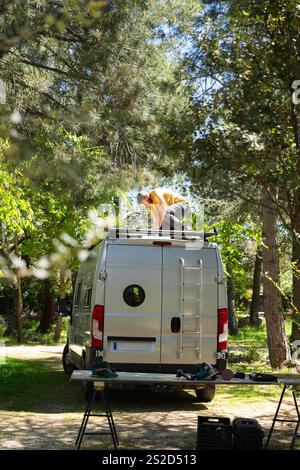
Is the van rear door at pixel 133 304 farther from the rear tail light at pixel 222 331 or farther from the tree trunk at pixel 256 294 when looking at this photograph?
the tree trunk at pixel 256 294

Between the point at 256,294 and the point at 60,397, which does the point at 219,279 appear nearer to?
the point at 60,397

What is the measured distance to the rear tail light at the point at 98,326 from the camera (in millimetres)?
10500

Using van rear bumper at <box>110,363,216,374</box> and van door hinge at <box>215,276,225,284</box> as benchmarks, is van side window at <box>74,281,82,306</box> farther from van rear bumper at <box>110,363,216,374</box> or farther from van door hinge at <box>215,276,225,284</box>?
van door hinge at <box>215,276,225,284</box>


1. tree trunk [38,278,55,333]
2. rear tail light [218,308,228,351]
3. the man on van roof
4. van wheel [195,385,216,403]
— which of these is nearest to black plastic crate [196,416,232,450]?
rear tail light [218,308,228,351]

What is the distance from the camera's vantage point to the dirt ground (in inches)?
326

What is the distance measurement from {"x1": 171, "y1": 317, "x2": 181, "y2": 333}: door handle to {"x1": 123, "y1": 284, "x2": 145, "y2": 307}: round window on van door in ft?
1.82

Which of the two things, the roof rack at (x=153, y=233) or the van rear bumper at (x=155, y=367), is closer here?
the van rear bumper at (x=155, y=367)

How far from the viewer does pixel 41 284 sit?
120 feet

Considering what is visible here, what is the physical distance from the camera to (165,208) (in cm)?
1220

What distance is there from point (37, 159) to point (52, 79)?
1.88m

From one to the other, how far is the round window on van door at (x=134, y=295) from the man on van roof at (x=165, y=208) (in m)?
1.60

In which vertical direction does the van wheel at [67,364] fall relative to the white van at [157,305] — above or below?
below

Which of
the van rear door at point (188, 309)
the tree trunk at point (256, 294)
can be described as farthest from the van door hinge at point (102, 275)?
the tree trunk at point (256, 294)

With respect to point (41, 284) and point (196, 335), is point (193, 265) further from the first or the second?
point (41, 284)
